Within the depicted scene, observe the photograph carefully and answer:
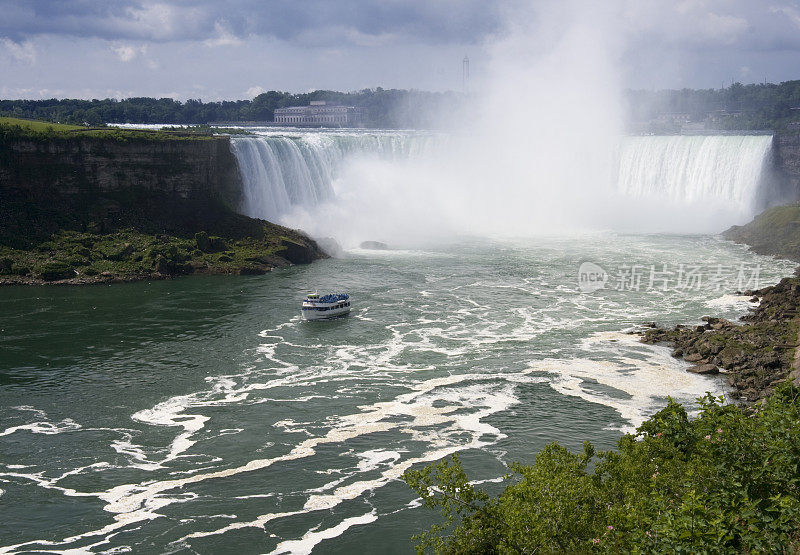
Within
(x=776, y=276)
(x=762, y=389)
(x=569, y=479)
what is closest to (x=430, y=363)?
(x=762, y=389)

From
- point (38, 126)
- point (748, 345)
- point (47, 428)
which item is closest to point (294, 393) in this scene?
point (47, 428)

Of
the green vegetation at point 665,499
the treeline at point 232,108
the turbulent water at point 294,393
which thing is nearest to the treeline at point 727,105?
the treeline at point 232,108

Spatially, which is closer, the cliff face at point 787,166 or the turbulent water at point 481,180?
the turbulent water at point 481,180

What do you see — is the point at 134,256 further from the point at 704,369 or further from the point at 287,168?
the point at 704,369

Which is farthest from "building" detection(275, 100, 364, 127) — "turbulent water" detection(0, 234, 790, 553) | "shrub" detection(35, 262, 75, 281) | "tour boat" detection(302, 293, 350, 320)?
"tour boat" detection(302, 293, 350, 320)

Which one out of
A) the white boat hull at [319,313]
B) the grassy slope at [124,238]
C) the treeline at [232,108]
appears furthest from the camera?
the treeline at [232,108]

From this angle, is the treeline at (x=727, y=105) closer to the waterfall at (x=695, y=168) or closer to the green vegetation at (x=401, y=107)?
the green vegetation at (x=401, y=107)

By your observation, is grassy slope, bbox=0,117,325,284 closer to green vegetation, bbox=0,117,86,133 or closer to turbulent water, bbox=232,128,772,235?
green vegetation, bbox=0,117,86,133
